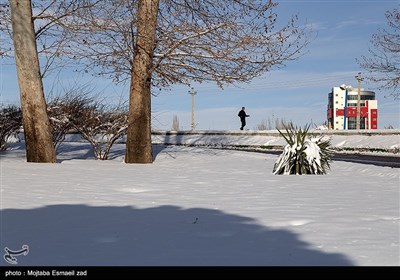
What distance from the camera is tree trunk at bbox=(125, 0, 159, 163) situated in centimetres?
1316

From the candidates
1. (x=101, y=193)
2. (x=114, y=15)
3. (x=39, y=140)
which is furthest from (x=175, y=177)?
(x=114, y=15)

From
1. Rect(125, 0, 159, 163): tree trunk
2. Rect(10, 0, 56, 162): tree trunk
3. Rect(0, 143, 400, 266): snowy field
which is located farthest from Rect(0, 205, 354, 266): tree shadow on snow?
Rect(125, 0, 159, 163): tree trunk

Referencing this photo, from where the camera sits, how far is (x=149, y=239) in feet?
13.8

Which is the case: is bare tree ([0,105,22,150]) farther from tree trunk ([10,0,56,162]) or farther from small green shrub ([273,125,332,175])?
small green shrub ([273,125,332,175])

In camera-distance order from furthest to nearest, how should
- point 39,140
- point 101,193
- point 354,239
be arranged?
point 39,140, point 101,193, point 354,239

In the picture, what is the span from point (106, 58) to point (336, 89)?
8320 cm

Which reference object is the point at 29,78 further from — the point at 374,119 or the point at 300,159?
the point at 374,119

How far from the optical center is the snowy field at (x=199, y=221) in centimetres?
369

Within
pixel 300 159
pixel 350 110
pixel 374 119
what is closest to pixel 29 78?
pixel 300 159

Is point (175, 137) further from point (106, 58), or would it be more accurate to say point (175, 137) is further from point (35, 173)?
point (35, 173)

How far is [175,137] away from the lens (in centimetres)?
3419

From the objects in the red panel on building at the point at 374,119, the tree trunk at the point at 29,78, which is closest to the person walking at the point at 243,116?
the tree trunk at the point at 29,78

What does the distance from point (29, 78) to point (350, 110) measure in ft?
257
